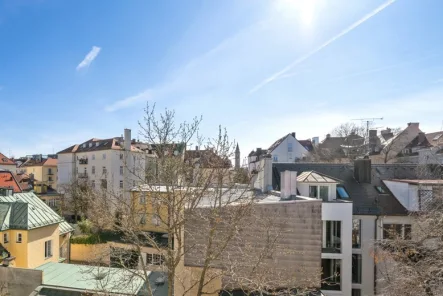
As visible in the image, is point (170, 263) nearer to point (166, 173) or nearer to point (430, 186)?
point (166, 173)

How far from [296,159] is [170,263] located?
119ft

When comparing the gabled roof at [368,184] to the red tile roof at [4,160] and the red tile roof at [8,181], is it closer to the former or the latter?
the red tile roof at [8,181]

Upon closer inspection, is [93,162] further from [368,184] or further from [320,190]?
[368,184]

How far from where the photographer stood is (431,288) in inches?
343

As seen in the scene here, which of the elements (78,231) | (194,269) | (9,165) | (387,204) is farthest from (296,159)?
(9,165)

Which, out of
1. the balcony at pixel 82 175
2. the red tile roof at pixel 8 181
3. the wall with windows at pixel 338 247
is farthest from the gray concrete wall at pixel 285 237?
the balcony at pixel 82 175

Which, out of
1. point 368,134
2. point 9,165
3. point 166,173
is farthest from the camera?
point 9,165

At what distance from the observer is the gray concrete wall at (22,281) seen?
1083 cm

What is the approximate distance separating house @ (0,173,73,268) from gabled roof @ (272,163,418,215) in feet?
47.5

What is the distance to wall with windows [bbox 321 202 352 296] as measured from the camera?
581 inches

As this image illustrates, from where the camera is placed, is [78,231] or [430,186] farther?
[78,231]

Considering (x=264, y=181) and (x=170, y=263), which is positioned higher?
(x=264, y=181)

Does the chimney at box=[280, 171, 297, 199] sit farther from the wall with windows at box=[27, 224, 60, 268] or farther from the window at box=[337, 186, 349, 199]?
the wall with windows at box=[27, 224, 60, 268]

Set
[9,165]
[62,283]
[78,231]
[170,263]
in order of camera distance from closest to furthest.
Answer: [170,263] < [62,283] < [78,231] < [9,165]
